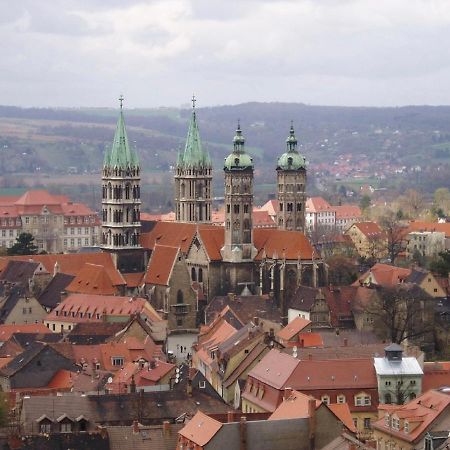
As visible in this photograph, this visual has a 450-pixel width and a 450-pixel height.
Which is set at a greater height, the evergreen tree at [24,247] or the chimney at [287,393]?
the chimney at [287,393]

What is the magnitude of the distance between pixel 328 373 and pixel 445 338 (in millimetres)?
28741

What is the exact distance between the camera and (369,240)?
188375 mm

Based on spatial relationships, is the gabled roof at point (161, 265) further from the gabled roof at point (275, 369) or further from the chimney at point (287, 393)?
the chimney at point (287, 393)

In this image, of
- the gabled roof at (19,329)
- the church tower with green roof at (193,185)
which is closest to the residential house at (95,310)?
the gabled roof at (19,329)

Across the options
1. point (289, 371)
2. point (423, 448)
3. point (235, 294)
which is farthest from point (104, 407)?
point (235, 294)

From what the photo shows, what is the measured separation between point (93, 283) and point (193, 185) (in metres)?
20.8

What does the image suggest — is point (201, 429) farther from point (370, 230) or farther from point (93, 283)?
point (370, 230)

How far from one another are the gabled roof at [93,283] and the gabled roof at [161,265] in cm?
325

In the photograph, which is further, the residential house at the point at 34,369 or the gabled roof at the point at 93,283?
the gabled roof at the point at 93,283

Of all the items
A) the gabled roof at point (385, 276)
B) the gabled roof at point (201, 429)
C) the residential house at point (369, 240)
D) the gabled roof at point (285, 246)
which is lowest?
the residential house at point (369, 240)

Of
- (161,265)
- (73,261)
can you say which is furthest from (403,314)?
(73,261)

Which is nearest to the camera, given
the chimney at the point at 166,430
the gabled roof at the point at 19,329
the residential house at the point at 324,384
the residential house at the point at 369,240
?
the chimney at the point at 166,430

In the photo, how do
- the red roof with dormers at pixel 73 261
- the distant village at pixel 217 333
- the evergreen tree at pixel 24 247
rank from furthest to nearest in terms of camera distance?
the evergreen tree at pixel 24 247 → the red roof with dormers at pixel 73 261 → the distant village at pixel 217 333

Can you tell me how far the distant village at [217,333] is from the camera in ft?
239
